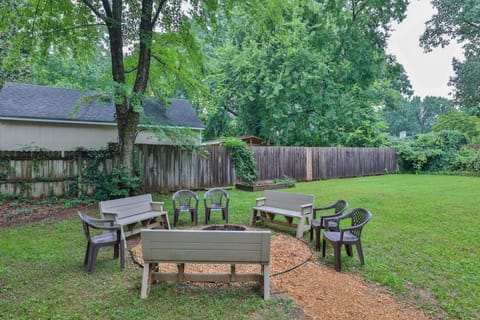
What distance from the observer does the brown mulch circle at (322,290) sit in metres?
2.94

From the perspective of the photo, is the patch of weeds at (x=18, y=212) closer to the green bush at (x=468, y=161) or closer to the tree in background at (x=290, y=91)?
the tree in background at (x=290, y=91)

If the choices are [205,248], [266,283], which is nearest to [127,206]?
[205,248]

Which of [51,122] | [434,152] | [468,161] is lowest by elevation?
[468,161]

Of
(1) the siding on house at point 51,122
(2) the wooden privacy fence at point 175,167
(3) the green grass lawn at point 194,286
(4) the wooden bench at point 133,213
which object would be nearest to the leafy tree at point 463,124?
(2) the wooden privacy fence at point 175,167

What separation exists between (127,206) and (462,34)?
21.8 meters

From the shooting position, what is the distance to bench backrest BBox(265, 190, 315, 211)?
228 inches

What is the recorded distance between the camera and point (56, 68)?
820cm

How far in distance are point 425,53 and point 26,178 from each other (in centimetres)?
2275

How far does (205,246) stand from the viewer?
Result: 3.19m

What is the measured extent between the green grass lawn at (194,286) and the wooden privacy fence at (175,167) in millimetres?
2612

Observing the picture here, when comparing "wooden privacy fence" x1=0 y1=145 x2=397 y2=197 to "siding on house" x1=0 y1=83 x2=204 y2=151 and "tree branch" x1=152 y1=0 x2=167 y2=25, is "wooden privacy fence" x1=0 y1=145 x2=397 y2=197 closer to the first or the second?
"siding on house" x1=0 y1=83 x2=204 y2=151

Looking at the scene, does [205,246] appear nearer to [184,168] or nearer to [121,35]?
[121,35]

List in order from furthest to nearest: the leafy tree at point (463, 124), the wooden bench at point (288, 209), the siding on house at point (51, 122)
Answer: the leafy tree at point (463, 124), the siding on house at point (51, 122), the wooden bench at point (288, 209)

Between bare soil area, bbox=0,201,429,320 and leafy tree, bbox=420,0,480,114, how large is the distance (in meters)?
18.7
